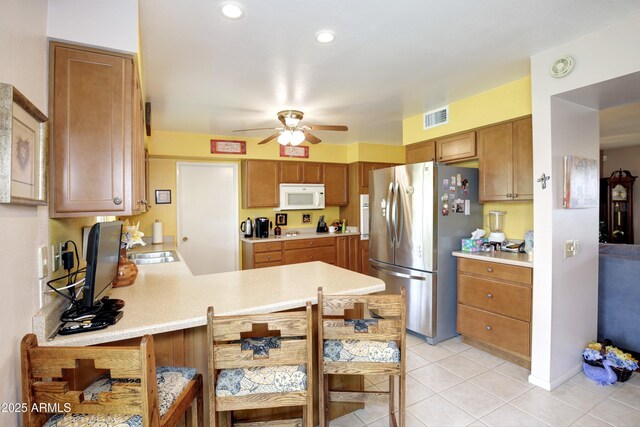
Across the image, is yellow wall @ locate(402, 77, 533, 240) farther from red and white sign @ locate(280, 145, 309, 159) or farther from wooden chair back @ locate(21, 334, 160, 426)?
wooden chair back @ locate(21, 334, 160, 426)

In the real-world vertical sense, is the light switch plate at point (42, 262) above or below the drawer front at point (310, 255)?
above

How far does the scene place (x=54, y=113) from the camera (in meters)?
1.34

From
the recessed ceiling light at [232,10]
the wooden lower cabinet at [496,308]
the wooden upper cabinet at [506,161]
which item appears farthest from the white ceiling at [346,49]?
the wooden lower cabinet at [496,308]

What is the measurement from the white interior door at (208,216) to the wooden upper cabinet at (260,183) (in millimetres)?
280

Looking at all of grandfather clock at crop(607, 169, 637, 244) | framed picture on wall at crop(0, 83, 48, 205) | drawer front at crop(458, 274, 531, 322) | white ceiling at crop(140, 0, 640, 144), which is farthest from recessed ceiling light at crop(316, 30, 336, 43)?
grandfather clock at crop(607, 169, 637, 244)

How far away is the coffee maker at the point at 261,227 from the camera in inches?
189

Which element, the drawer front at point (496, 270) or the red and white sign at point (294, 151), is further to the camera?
the red and white sign at point (294, 151)

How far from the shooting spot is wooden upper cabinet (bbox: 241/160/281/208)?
474 centimetres

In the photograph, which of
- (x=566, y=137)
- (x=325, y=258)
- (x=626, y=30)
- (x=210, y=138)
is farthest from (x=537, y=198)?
(x=210, y=138)

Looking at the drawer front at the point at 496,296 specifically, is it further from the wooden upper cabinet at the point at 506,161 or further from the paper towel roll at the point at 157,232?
the paper towel roll at the point at 157,232

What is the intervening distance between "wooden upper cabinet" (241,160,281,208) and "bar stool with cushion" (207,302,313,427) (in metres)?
3.59

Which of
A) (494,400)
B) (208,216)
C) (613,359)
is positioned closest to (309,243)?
(208,216)

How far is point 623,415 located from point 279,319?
2.35 metres

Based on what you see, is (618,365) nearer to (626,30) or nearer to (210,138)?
(626,30)
